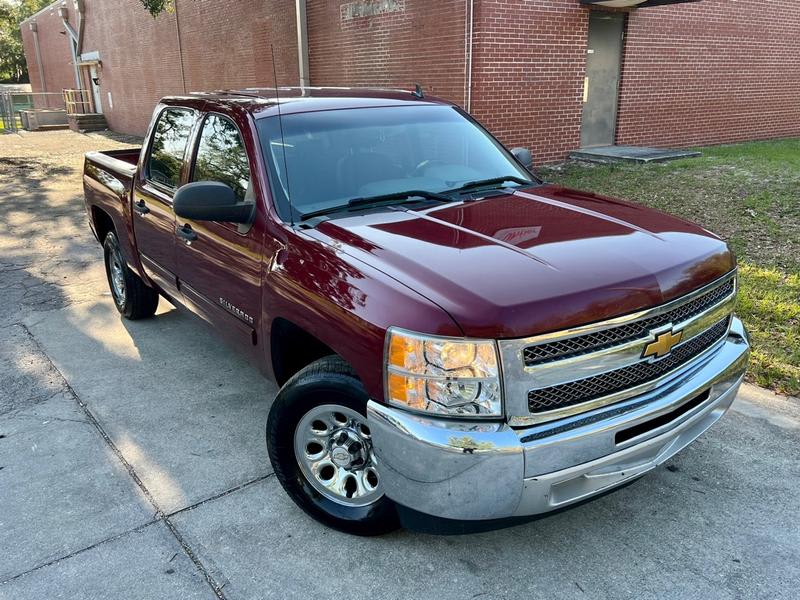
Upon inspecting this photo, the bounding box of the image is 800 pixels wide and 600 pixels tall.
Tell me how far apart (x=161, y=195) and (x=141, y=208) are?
0.37 m

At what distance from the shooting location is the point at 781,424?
12.5 ft

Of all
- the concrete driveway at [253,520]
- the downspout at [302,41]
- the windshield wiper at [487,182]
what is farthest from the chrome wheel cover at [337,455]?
the downspout at [302,41]

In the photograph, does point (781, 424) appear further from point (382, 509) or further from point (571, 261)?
point (382, 509)

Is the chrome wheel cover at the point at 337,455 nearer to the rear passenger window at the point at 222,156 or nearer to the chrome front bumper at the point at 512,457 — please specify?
the chrome front bumper at the point at 512,457

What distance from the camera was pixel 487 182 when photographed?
Result: 3771 millimetres

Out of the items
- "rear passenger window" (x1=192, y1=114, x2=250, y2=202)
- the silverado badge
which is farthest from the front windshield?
the silverado badge

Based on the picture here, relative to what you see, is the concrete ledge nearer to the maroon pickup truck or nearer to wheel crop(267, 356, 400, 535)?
the maroon pickup truck

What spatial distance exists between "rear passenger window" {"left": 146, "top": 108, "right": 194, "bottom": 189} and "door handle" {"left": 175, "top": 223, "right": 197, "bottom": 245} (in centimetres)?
39

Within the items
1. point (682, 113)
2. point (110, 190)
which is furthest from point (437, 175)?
point (682, 113)

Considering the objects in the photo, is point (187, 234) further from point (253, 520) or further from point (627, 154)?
point (627, 154)

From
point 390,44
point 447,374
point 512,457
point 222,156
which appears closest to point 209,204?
point 222,156

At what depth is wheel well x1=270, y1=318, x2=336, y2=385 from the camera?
3125 millimetres

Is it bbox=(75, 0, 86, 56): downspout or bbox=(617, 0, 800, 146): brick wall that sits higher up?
bbox=(75, 0, 86, 56): downspout

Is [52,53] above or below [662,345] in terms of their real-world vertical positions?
above
